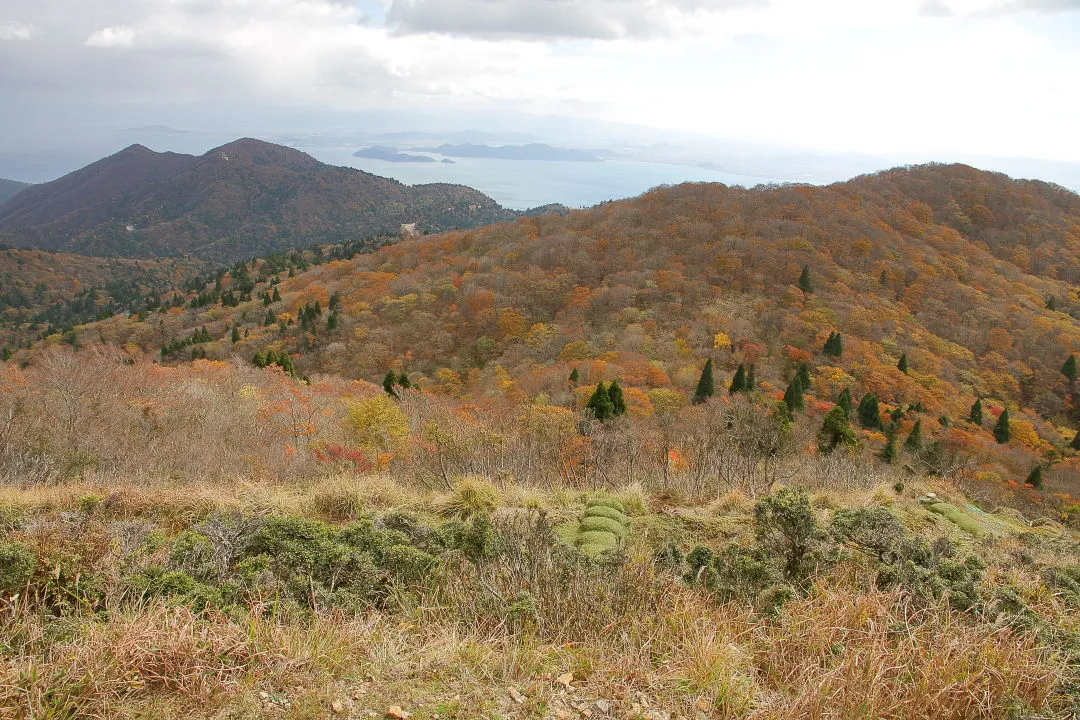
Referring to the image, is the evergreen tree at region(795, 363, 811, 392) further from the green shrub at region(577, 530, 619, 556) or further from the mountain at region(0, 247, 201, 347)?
the mountain at region(0, 247, 201, 347)

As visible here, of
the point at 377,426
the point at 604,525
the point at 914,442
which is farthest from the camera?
the point at 914,442

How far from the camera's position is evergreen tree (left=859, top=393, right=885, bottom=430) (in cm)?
3025

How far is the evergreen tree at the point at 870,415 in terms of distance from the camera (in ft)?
99.2

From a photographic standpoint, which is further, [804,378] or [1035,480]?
[804,378]

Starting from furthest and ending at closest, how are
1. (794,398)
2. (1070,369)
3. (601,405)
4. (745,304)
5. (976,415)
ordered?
(745,304) → (1070,369) → (976,415) → (794,398) → (601,405)

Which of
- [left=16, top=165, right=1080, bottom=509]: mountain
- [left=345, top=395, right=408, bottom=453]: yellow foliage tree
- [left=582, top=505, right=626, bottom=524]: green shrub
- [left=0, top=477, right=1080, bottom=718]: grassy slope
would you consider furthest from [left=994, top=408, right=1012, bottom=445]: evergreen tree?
[left=0, top=477, right=1080, bottom=718]: grassy slope

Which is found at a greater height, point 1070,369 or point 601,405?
point 601,405

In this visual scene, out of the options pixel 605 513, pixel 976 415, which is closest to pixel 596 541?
pixel 605 513

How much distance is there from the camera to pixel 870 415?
3047cm

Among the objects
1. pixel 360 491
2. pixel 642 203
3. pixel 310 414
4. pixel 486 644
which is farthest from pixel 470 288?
pixel 486 644

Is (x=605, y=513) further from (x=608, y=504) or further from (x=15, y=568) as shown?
(x=15, y=568)

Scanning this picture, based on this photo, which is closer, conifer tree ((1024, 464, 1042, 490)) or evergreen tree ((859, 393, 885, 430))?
conifer tree ((1024, 464, 1042, 490))

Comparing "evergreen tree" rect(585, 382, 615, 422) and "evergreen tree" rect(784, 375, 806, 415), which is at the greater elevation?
"evergreen tree" rect(585, 382, 615, 422)

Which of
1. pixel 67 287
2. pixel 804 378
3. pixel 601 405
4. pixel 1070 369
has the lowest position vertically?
pixel 1070 369
